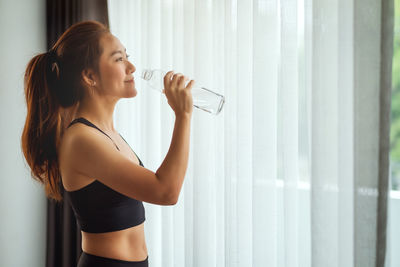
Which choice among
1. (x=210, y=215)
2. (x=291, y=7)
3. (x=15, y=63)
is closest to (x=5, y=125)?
(x=15, y=63)

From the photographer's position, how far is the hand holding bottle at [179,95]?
92cm

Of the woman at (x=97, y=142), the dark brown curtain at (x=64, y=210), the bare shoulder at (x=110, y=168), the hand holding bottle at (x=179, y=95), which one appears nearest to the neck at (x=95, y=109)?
the woman at (x=97, y=142)

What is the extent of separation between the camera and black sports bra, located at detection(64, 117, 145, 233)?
3.14 ft

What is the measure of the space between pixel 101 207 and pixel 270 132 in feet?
2.45

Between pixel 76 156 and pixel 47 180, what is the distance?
396mm

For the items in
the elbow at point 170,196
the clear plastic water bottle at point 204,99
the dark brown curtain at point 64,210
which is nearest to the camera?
the elbow at point 170,196

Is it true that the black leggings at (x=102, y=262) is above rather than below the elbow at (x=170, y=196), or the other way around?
below

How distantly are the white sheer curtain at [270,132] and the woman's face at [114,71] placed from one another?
0.56 metres

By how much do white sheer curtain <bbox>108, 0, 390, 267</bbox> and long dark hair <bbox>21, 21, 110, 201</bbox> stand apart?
629mm

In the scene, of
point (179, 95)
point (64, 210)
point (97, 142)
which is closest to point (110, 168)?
point (97, 142)

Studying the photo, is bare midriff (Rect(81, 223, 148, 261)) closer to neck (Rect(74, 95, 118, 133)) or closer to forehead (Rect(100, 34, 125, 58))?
neck (Rect(74, 95, 118, 133))

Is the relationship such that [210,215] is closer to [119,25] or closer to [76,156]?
[76,156]

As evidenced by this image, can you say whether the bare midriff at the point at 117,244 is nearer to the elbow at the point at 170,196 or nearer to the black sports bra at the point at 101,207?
the black sports bra at the point at 101,207

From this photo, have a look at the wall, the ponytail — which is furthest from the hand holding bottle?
the wall
